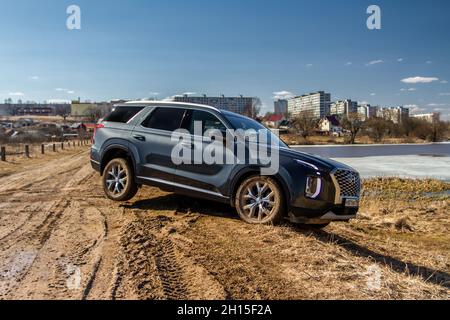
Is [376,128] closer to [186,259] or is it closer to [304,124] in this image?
[304,124]

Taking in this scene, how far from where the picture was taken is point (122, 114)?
7.50m

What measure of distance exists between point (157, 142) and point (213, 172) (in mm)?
1262

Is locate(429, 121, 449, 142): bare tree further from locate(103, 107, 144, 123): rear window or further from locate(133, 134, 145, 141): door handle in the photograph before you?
locate(133, 134, 145, 141): door handle

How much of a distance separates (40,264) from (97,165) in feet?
11.8

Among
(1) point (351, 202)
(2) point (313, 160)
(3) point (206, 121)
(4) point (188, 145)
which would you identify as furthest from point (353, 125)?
(2) point (313, 160)

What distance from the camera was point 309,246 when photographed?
15.9 ft

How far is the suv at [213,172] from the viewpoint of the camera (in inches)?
216

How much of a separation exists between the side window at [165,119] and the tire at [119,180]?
851mm

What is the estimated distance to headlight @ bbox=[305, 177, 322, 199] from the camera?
17.8 ft

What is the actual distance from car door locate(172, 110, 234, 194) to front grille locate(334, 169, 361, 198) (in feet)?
5.17

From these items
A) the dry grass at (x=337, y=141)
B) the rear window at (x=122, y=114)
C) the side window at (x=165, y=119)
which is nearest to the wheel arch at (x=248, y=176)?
the side window at (x=165, y=119)

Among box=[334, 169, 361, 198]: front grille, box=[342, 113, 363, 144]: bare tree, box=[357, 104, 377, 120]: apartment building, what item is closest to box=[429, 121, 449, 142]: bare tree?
box=[342, 113, 363, 144]: bare tree
